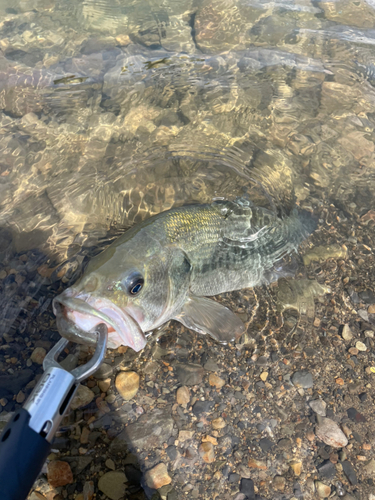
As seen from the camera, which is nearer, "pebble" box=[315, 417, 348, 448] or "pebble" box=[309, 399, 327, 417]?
"pebble" box=[315, 417, 348, 448]

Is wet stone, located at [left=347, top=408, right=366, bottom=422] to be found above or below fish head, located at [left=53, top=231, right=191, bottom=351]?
below

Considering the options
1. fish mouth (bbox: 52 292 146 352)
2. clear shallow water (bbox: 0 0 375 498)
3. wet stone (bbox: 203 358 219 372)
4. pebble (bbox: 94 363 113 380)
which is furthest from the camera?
clear shallow water (bbox: 0 0 375 498)

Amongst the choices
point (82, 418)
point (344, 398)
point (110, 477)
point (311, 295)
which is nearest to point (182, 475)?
point (110, 477)

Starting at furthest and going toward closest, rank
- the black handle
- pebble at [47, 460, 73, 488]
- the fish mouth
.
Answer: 1. pebble at [47, 460, 73, 488]
2. the fish mouth
3. the black handle

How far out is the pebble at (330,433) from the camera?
2.91m

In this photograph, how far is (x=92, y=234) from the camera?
4199 millimetres

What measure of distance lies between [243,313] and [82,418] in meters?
1.81

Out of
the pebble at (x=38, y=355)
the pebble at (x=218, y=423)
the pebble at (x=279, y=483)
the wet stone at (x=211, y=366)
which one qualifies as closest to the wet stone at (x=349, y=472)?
the pebble at (x=279, y=483)

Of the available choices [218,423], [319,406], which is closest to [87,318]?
[218,423]

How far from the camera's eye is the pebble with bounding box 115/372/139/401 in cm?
305

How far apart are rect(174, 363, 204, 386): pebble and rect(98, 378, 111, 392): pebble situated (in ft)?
1.98

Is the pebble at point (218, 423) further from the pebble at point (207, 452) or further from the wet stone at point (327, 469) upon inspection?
the wet stone at point (327, 469)

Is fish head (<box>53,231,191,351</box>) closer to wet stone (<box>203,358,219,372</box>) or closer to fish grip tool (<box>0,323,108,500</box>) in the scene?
wet stone (<box>203,358,219,372</box>)

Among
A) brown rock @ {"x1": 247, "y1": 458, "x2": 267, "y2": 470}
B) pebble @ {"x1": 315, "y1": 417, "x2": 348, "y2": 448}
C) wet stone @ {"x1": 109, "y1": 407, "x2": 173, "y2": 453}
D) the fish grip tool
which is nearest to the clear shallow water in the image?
wet stone @ {"x1": 109, "y1": 407, "x2": 173, "y2": 453}
